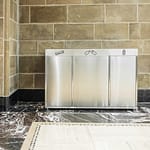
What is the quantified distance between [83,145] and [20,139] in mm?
348

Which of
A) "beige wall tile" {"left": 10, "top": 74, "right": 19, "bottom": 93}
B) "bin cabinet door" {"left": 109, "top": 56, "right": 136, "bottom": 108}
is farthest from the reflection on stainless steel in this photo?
"beige wall tile" {"left": 10, "top": 74, "right": 19, "bottom": 93}

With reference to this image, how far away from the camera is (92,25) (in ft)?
8.79

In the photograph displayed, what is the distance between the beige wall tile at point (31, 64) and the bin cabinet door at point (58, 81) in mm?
391

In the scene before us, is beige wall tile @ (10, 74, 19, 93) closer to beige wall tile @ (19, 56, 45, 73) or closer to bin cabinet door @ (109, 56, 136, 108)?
beige wall tile @ (19, 56, 45, 73)

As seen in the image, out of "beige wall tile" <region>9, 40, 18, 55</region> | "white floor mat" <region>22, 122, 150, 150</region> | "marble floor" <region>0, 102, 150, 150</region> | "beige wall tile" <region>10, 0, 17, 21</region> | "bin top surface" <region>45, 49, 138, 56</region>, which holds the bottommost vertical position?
"white floor mat" <region>22, 122, 150, 150</region>

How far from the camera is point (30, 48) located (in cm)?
271

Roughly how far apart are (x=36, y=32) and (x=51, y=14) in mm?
221

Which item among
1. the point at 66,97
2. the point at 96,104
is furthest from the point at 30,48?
the point at 96,104

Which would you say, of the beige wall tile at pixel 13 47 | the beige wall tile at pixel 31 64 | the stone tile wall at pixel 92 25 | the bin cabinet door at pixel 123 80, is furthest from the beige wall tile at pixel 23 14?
the bin cabinet door at pixel 123 80

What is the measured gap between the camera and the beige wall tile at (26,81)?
107 inches

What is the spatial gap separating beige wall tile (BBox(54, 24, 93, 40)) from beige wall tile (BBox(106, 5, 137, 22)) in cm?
23

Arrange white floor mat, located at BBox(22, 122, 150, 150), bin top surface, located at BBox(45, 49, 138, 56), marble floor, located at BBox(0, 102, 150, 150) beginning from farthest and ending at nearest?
bin top surface, located at BBox(45, 49, 138, 56)
marble floor, located at BBox(0, 102, 150, 150)
white floor mat, located at BBox(22, 122, 150, 150)

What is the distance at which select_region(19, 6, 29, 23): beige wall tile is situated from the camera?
2709 mm

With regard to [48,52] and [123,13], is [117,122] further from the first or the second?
[123,13]
